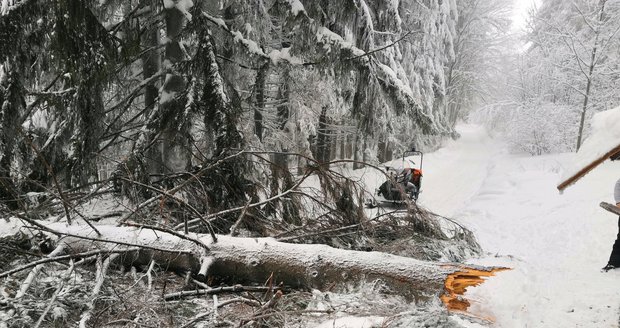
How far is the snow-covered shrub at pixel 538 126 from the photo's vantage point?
18.1m

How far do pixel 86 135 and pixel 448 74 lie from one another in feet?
82.9

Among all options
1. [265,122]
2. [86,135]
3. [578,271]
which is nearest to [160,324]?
[86,135]

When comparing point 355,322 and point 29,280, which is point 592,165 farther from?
point 29,280

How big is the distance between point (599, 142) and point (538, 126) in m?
20.2

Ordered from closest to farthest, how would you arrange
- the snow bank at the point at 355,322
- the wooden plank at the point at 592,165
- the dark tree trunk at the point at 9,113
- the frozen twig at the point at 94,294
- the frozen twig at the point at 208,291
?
the wooden plank at the point at 592,165 < the frozen twig at the point at 94,294 < the snow bank at the point at 355,322 < the frozen twig at the point at 208,291 < the dark tree trunk at the point at 9,113

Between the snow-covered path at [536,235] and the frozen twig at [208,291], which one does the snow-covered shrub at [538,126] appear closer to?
the snow-covered path at [536,235]

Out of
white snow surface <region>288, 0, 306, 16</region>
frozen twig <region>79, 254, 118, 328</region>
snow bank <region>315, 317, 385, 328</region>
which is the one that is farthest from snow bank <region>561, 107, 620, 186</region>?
white snow surface <region>288, 0, 306, 16</region>

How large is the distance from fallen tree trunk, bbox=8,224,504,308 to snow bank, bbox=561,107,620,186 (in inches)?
43.4

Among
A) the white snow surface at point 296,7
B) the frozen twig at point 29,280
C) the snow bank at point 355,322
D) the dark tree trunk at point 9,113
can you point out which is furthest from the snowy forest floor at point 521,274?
the white snow surface at point 296,7

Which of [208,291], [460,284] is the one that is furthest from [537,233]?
[208,291]

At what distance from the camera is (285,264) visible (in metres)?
2.90

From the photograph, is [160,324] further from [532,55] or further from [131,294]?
[532,55]

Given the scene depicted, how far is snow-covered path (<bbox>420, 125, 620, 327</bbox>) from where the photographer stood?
263cm

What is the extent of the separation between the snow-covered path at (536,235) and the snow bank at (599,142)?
105 centimetres
